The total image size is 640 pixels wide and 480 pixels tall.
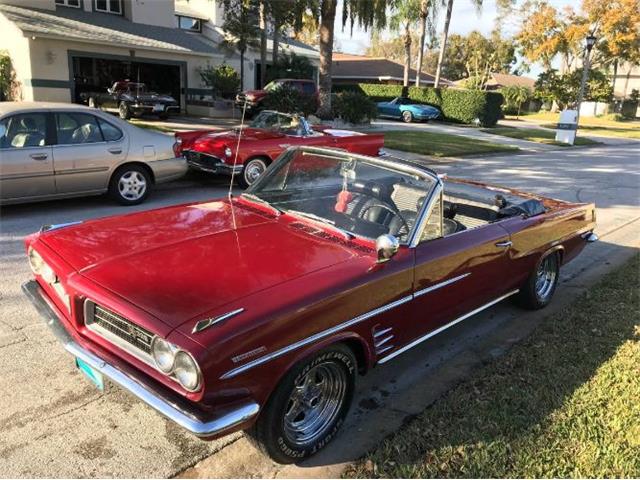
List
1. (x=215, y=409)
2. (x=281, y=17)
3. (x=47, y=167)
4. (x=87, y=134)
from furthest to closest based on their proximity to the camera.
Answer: (x=281, y=17) < (x=87, y=134) < (x=47, y=167) < (x=215, y=409)

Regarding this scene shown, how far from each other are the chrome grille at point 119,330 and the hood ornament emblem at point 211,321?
0.82 feet

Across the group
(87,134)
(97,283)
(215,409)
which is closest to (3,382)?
(97,283)

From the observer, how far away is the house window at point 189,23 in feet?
102

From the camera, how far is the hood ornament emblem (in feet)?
7.79

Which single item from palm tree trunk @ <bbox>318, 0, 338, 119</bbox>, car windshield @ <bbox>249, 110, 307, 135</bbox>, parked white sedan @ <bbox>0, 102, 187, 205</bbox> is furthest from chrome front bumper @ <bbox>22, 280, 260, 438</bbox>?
palm tree trunk @ <bbox>318, 0, 338, 119</bbox>

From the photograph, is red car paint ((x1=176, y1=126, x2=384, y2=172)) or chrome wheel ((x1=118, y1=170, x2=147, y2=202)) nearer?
chrome wheel ((x1=118, y1=170, x2=147, y2=202))

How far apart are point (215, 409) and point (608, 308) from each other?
420 cm

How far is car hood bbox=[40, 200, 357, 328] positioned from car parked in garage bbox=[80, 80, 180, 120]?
1718cm

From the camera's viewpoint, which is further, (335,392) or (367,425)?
(367,425)

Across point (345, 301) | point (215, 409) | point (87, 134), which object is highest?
point (87, 134)

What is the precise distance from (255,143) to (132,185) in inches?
95.1

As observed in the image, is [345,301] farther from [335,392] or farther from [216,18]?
[216,18]

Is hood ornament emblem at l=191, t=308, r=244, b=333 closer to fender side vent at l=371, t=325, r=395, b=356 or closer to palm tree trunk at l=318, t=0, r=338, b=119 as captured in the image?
fender side vent at l=371, t=325, r=395, b=356

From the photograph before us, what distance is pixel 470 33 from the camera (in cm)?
7125
